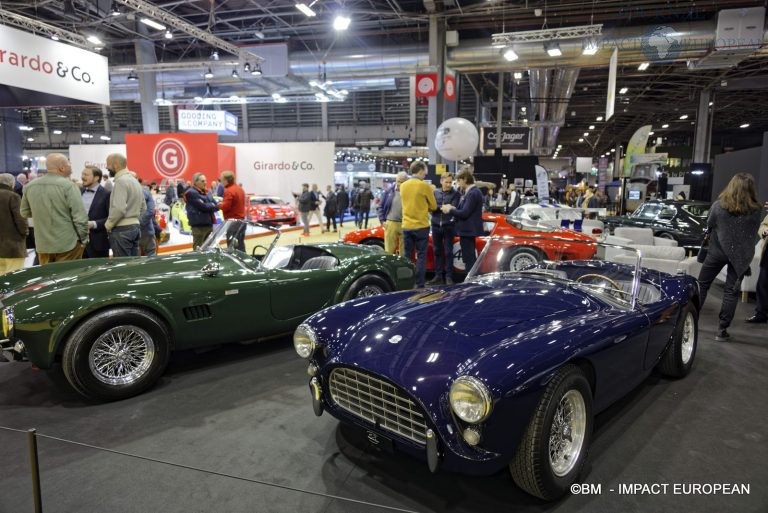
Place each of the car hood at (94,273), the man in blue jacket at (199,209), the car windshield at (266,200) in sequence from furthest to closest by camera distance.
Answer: the car windshield at (266,200) → the man in blue jacket at (199,209) → the car hood at (94,273)

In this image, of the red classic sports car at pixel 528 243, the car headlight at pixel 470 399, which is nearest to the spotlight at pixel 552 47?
the red classic sports car at pixel 528 243

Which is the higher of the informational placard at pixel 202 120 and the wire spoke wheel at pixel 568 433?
the informational placard at pixel 202 120

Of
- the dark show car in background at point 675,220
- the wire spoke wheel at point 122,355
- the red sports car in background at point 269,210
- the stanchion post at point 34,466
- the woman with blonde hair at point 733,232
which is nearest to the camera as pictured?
the stanchion post at point 34,466

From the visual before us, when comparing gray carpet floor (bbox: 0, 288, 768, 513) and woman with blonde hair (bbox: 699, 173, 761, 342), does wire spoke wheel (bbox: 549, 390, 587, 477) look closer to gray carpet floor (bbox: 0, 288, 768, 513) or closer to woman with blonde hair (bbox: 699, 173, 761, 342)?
gray carpet floor (bbox: 0, 288, 768, 513)

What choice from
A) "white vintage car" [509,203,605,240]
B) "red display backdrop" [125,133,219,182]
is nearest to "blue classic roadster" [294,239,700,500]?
"white vintage car" [509,203,605,240]

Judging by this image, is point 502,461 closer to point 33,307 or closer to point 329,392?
point 329,392

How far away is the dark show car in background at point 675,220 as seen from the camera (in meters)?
10.1

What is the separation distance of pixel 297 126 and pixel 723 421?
2771 cm

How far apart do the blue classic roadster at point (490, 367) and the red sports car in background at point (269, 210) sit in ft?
44.5

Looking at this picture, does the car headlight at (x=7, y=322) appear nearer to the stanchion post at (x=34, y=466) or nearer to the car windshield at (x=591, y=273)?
the stanchion post at (x=34, y=466)

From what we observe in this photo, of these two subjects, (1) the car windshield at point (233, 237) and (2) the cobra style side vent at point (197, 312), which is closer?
(2) the cobra style side vent at point (197, 312)

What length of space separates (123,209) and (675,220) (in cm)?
1056

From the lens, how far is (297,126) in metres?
28.4

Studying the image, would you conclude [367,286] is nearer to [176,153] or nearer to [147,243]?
[147,243]
